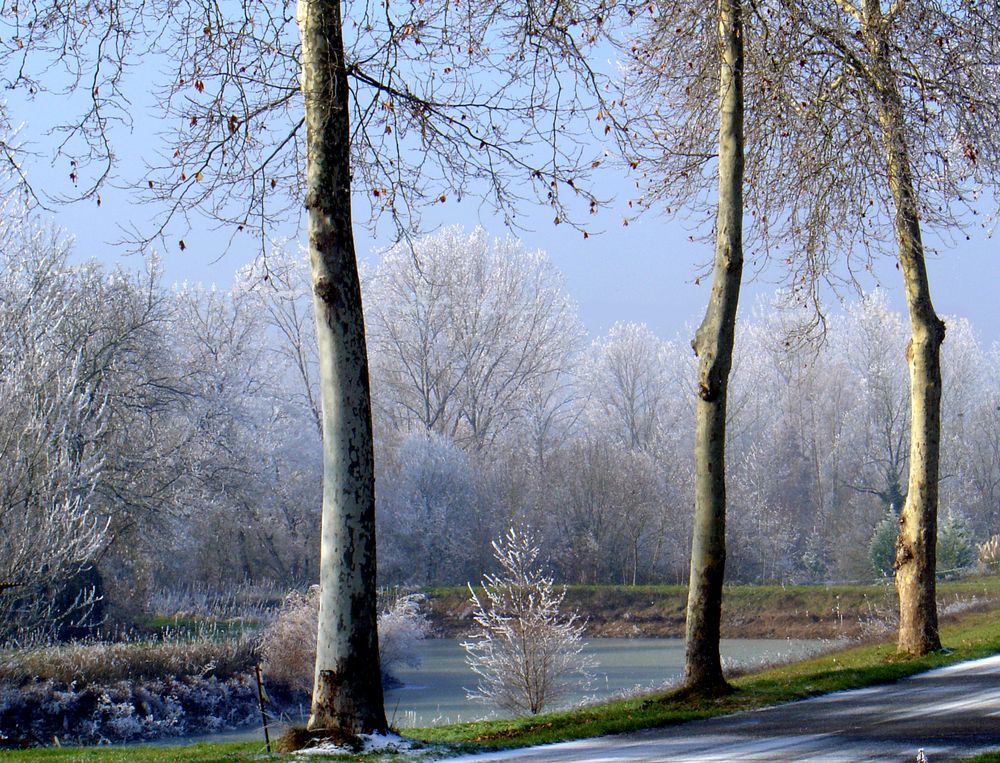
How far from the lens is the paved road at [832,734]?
7.15 m

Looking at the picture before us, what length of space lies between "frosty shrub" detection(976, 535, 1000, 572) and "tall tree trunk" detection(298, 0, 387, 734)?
34701mm

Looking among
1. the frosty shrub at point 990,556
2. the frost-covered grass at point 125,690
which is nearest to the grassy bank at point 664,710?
the frost-covered grass at point 125,690

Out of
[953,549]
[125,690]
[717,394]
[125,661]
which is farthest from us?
[953,549]

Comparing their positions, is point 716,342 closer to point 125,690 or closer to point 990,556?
point 125,690

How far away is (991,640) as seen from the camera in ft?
51.8

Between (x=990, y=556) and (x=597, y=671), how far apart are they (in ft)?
65.9

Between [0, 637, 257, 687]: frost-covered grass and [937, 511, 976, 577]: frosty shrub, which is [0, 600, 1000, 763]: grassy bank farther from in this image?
[937, 511, 976, 577]: frosty shrub

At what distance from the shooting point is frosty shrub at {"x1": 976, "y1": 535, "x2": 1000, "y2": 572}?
38062 mm

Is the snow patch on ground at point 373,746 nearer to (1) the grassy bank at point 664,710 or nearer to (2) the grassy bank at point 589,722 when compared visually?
(2) the grassy bank at point 589,722

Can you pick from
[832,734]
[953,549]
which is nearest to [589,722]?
[832,734]

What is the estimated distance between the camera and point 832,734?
8094 mm

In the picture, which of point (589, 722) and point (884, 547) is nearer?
point (589, 722)

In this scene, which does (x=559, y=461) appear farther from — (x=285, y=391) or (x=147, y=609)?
(x=147, y=609)

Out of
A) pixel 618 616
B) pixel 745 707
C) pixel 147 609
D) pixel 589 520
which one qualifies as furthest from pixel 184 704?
pixel 589 520
